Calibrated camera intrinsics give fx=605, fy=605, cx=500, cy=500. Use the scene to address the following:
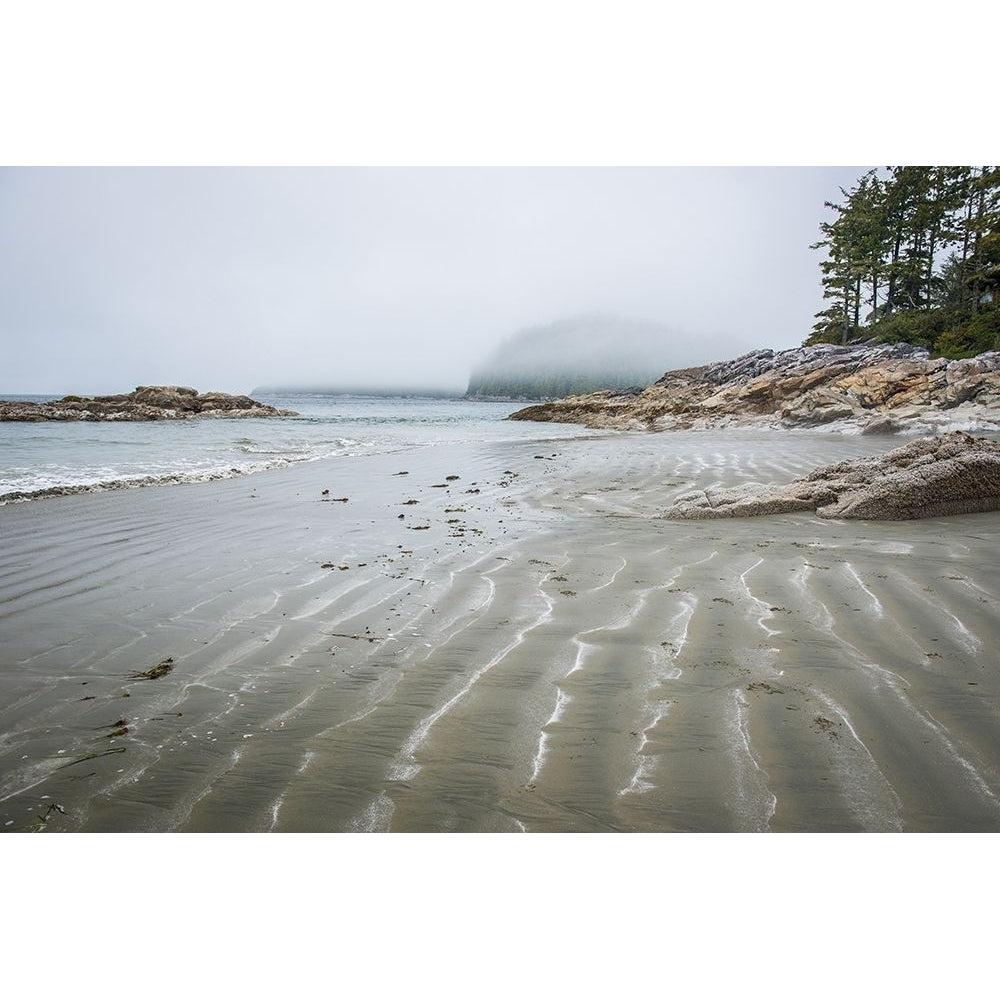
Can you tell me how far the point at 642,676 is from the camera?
2684 mm

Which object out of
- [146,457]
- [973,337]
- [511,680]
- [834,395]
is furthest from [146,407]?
[973,337]

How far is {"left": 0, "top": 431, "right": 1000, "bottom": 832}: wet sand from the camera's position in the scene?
190 cm

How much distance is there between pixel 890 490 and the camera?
5535 mm

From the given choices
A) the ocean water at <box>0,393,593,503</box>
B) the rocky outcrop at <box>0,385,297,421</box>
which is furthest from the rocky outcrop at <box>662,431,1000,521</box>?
the rocky outcrop at <box>0,385,297,421</box>

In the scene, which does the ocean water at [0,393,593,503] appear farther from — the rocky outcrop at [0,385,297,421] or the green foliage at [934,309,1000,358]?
the green foliage at [934,309,1000,358]

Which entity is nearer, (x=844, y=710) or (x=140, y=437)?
(x=844, y=710)

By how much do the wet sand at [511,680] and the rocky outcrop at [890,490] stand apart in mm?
315

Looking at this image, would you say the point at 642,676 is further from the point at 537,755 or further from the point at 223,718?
the point at 223,718

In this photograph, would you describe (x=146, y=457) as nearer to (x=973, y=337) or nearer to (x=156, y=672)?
(x=156, y=672)

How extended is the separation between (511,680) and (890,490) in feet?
15.1

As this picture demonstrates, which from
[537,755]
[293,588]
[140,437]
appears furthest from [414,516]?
[140,437]

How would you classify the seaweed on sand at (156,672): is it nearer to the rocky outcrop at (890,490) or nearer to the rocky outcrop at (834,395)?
the rocky outcrop at (890,490)
